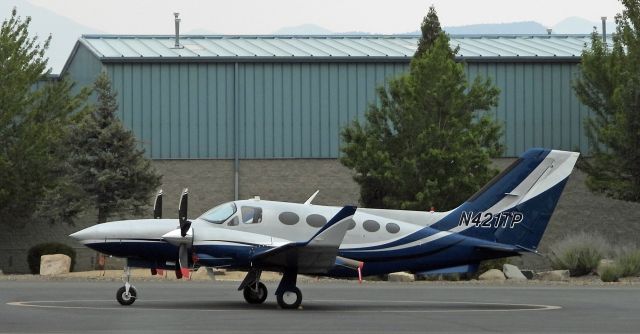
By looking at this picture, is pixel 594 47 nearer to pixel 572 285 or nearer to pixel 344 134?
pixel 344 134

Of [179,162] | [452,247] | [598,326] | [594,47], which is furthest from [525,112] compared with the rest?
[598,326]

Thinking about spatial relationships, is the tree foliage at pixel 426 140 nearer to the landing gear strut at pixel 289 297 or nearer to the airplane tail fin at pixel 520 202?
the airplane tail fin at pixel 520 202

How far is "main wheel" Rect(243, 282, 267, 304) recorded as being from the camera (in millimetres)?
26938

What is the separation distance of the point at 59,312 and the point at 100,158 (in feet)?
79.1

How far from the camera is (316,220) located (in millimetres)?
26969

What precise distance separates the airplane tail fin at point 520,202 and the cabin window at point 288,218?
3.28 meters

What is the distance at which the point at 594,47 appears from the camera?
50656 mm

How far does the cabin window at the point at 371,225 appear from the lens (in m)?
27.1

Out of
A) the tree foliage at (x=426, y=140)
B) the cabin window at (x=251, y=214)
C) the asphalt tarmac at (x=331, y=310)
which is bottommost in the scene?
the asphalt tarmac at (x=331, y=310)

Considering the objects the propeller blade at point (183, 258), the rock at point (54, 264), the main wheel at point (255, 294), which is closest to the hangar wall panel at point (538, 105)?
the rock at point (54, 264)

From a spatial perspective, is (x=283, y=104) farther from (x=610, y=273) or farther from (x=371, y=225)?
(x=371, y=225)

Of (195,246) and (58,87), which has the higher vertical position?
(58,87)

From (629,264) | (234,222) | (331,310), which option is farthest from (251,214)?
(629,264)

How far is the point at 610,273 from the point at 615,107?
40.3ft
